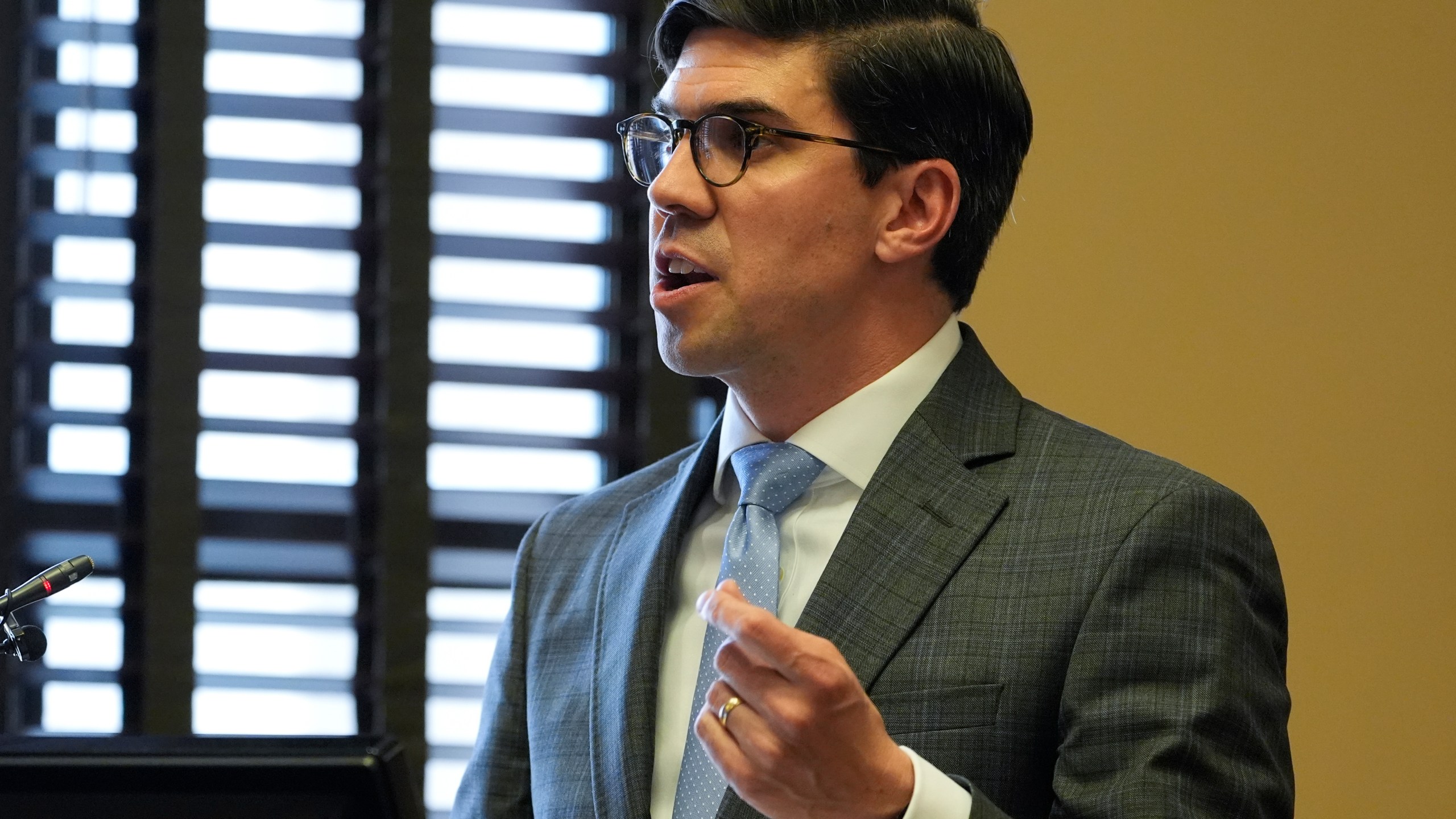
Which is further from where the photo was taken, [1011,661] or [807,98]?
[807,98]

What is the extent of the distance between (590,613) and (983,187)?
694mm

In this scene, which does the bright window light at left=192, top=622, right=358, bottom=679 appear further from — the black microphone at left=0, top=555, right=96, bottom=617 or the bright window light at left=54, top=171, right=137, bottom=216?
the black microphone at left=0, top=555, right=96, bottom=617

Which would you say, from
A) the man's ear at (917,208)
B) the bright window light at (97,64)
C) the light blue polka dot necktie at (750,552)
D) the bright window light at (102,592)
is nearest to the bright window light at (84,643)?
the bright window light at (102,592)

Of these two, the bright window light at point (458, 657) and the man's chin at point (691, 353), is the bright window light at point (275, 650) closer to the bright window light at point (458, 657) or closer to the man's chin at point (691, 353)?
the bright window light at point (458, 657)

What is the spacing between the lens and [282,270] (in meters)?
2.41

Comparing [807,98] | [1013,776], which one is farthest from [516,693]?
[807,98]

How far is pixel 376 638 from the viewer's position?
2346 mm

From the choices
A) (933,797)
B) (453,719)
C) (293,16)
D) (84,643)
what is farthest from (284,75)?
(933,797)

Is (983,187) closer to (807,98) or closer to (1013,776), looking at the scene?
(807,98)

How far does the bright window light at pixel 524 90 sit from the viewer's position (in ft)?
8.14

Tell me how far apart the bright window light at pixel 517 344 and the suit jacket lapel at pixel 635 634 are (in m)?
0.69

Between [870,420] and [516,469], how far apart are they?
0.98 metres

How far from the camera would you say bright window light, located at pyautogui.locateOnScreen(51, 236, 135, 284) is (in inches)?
93.4

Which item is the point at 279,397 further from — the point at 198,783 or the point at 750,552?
the point at 198,783
